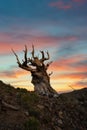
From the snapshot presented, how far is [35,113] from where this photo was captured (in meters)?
31.2

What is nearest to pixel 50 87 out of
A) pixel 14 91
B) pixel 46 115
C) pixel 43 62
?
pixel 43 62

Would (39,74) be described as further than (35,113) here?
Yes

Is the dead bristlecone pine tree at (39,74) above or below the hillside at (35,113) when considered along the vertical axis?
above

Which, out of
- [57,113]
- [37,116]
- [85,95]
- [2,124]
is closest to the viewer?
[2,124]

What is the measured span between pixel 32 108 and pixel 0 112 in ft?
9.55

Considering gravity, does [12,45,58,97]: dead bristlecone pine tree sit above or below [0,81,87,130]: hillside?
above

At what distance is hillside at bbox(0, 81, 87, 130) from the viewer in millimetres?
28688

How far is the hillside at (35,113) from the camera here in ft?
94.1

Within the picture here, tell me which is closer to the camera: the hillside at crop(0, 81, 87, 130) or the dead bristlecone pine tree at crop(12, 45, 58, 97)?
the hillside at crop(0, 81, 87, 130)

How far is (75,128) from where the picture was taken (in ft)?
108

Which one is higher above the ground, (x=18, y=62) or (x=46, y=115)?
(x=18, y=62)

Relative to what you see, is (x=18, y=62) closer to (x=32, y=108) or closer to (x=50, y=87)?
(x=50, y=87)

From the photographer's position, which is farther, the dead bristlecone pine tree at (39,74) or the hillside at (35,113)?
the dead bristlecone pine tree at (39,74)

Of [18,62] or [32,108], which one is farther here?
[18,62]
